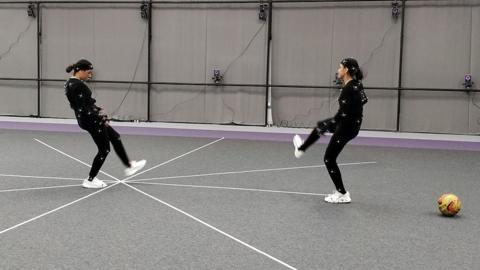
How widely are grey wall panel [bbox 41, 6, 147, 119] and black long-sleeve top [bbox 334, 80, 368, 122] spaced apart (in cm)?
1035

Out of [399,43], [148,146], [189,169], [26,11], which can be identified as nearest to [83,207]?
[189,169]

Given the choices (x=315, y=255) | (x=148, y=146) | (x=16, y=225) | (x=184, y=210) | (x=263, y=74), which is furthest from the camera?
(x=263, y=74)

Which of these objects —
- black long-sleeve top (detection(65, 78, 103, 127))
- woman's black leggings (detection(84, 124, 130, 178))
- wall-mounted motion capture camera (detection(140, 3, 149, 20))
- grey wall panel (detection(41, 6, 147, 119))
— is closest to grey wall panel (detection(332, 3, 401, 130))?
wall-mounted motion capture camera (detection(140, 3, 149, 20))

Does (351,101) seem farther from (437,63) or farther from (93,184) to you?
(437,63)

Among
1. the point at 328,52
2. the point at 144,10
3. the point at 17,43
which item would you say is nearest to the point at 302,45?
the point at 328,52

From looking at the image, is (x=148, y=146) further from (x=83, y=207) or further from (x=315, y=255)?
(x=315, y=255)

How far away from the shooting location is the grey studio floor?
5.05 metres

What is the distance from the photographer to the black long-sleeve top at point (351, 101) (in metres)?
7.00

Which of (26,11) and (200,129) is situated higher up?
(26,11)

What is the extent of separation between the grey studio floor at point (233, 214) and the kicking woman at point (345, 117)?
45cm

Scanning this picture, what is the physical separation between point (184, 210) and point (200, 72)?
9.68 metres

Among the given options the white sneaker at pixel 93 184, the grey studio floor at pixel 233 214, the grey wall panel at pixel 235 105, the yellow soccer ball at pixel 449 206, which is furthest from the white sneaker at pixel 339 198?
the grey wall panel at pixel 235 105

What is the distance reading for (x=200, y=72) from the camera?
16.1 meters

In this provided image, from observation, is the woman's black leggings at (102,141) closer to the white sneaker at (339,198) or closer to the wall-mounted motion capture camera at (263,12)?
the white sneaker at (339,198)
